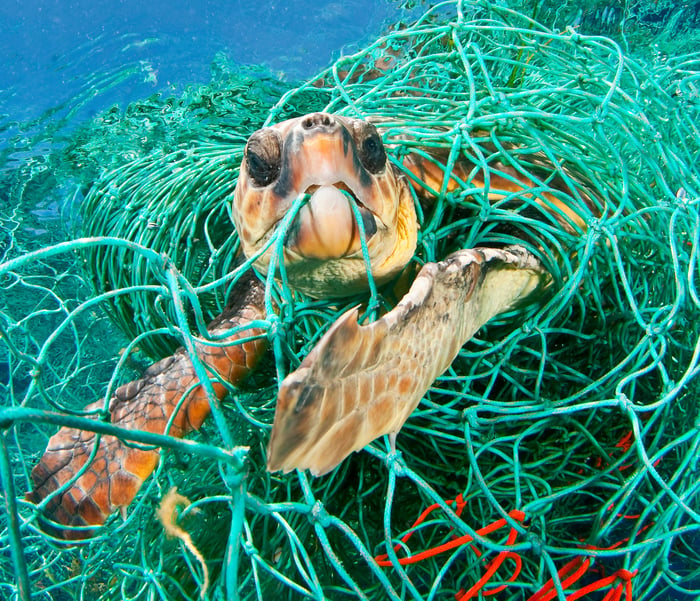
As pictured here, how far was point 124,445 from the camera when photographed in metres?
1.17

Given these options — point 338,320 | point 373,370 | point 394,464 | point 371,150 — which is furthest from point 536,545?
point 371,150

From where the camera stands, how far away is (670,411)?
1233 mm

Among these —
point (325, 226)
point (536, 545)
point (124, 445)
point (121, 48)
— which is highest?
point (121, 48)

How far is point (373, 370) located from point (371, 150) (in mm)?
A: 620

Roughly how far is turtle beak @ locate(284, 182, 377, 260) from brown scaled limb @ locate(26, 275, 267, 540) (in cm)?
37

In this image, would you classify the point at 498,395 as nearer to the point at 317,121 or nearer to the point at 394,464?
the point at 394,464

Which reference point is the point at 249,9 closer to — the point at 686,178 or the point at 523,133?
the point at 523,133

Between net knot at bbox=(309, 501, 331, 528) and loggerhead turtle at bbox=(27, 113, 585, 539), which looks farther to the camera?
net knot at bbox=(309, 501, 331, 528)

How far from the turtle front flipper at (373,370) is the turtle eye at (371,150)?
0.93 feet

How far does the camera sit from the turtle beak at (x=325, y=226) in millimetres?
947

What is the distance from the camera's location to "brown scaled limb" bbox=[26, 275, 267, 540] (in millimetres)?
1331

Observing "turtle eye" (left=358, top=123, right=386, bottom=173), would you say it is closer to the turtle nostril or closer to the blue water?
the turtle nostril

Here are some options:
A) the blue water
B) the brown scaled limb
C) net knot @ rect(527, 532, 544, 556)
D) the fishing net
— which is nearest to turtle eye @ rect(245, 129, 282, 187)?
the fishing net

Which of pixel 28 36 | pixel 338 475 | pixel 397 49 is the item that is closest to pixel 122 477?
pixel 338 475
